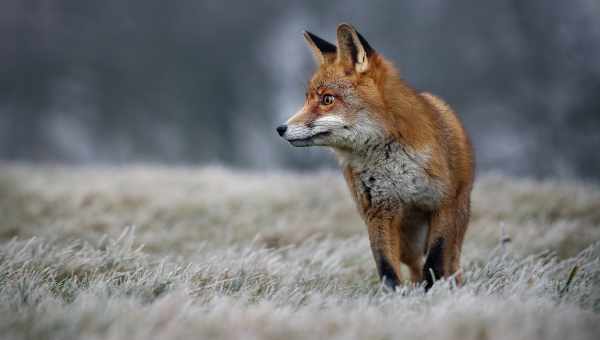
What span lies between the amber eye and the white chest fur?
17.4 inches

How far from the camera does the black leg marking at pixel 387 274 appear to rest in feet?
14.5

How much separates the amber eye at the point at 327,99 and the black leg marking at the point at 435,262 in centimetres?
124

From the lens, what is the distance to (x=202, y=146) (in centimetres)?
2209

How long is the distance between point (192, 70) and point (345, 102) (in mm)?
19152

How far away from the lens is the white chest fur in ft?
14.5

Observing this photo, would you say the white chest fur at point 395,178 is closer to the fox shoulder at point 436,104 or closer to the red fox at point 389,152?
the red fox at point 389,152

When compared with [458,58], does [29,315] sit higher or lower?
lower

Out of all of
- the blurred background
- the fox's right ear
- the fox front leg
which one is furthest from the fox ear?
the blurred background

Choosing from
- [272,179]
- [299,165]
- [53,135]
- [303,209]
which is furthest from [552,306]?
[53,135]

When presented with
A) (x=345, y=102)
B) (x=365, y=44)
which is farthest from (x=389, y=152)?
(x=365, y=44)

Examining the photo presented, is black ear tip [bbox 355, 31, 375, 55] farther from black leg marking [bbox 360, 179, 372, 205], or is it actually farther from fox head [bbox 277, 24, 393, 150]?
black leg marking [bbox 360, 179, 372, 205]

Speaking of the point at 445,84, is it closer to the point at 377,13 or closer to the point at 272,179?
the point at 377,13

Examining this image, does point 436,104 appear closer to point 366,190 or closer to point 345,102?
point 345,102

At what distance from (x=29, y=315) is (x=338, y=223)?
5441 mm
